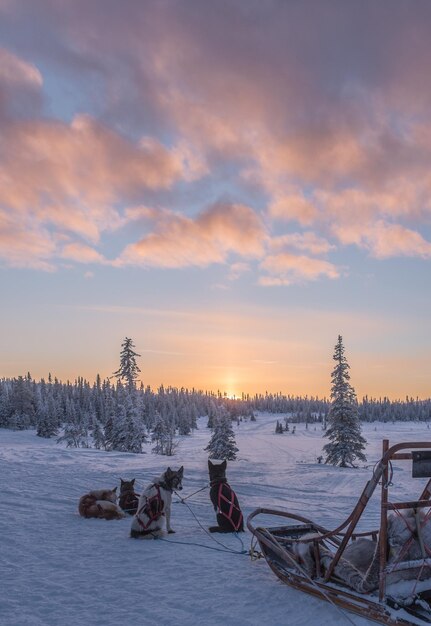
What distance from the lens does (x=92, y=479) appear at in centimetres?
1703

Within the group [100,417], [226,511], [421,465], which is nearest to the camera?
[421,465]

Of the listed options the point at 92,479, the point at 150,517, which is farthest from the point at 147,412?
the point at 150,517

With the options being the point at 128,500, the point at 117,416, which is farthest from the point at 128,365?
the point at 128,500

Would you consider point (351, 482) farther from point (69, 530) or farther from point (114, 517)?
point (69, 530)

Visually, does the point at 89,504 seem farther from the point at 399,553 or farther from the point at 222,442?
the point at 222,442

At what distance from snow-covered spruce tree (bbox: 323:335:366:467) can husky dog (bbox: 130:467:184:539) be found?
29378mm

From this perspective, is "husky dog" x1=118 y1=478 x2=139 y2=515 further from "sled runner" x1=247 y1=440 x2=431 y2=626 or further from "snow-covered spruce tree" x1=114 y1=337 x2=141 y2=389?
"snow-covered spruce tree" x1=114 y1=337 x2=141 y2=389

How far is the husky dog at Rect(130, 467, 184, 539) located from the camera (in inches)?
365

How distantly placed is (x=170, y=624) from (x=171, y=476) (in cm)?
449

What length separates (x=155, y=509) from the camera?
9.43m

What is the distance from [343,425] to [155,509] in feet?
104

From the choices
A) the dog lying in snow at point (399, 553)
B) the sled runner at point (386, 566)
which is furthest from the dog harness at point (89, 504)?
the dog lying in snow at point (399, 553)

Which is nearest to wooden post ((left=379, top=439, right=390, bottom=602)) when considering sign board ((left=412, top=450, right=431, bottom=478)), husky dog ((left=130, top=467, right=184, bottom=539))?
sign board ((left=412, top=450, right=431, bottom=478))

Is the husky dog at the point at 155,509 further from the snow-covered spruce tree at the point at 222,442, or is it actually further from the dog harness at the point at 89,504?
the snow-covered spruce tree at the point at 222,442
